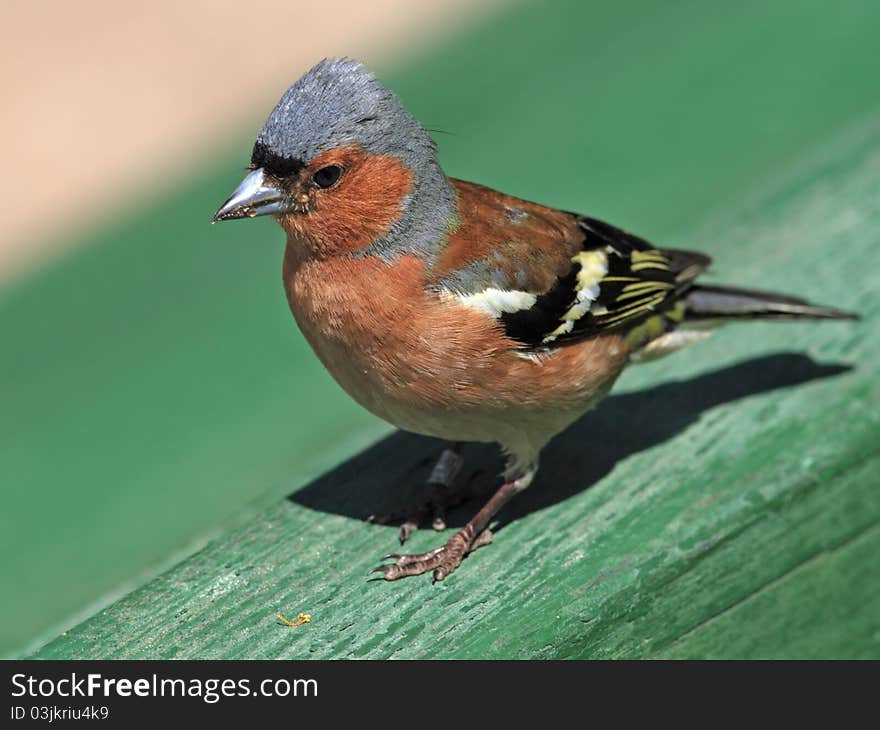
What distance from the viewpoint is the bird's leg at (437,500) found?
3828 mm

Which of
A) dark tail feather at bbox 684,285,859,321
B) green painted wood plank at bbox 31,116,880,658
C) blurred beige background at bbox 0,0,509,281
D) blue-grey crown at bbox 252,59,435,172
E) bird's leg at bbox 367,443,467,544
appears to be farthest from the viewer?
blurred beige background at bbox 0,0,509,281

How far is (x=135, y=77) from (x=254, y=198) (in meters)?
9.08

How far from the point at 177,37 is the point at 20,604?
9.33 m

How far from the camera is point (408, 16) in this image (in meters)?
11.2

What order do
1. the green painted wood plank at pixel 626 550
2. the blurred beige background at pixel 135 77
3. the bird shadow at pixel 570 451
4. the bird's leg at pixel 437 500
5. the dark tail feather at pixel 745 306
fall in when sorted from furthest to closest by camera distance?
the blurred beige background at pixel 135 77
the dark tail feather at pixel 745 306
the bird shadow at pixel 570 451
the bird's leg at pixel 437 500
the green painted wood plank at pixel 626 550

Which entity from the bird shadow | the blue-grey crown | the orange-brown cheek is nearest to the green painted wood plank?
the bird shadow

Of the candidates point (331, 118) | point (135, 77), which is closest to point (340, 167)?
point (331, 118)

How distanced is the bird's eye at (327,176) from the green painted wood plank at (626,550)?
3.04ft

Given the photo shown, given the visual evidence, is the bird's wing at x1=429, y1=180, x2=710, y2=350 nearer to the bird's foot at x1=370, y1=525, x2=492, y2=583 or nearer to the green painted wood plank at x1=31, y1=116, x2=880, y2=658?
the green painted wood plank at x1=31, y1=116, x2=880, y2=658

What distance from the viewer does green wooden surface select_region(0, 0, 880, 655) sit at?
364cm

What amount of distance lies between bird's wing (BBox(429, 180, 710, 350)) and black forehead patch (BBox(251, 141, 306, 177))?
47cm

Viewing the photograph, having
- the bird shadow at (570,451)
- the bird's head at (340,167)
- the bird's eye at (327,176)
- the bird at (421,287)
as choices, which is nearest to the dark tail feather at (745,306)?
the bird shadow at (570,451)

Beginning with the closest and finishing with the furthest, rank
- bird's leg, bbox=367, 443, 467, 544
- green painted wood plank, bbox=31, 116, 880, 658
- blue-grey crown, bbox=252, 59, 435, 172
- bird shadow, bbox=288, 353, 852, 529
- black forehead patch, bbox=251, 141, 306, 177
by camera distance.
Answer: green painted wood plank, bbox=31, 116, 880, 658, blue-grey crown, bbox=252, 59, 435, 172, black forehead patch, bbox=251, 141, 306, 177, bird's leg, bbox=367, 443, 467, 544, bird shadow, bbox=288, 353, 852, 529

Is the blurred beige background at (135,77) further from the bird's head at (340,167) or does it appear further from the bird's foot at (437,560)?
the bird's foot at (437,560)
